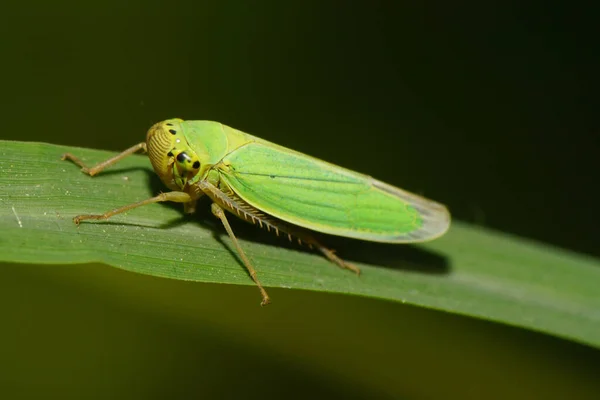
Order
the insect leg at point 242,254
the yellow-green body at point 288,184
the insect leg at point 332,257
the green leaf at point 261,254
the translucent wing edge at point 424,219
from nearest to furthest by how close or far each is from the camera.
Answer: the green leaf at point 261,254 → the insect leg at point 242,254 → the yellow-green body at point 288,184 → the insect leg at point 332,257 → the translucent wing edge at point 424,219

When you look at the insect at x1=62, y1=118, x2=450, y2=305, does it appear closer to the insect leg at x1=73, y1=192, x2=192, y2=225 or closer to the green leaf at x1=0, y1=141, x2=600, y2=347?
the insect leg at x1=73, y1=192, x2=192, y2=225

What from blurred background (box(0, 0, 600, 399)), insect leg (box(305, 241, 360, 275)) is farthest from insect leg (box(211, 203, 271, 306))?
insect leg (box(305, 241, 360, 275))

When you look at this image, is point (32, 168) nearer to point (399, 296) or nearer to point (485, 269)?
point (399, 296)

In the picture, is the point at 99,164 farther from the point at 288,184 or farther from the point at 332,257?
the point at 332,257

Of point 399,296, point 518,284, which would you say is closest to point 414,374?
point 399,296

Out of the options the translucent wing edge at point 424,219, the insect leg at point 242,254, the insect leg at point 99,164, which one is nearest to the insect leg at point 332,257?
the translucent wing edge at point 424,219

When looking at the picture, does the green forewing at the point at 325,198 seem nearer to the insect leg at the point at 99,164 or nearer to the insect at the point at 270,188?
the insect at the point at 270,188

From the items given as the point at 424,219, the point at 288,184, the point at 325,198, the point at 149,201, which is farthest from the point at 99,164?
the point at 424,219
